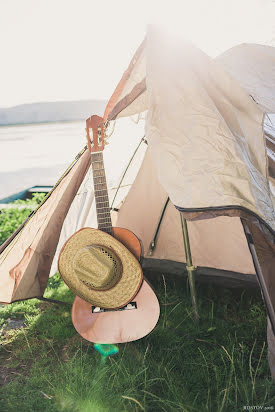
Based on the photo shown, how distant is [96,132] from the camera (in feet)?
7.87

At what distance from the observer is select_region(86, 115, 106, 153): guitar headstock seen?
2.40m

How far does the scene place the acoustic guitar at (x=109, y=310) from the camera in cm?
229

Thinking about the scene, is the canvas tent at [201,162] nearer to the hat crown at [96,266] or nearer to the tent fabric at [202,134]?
the tent fabric at [202,134]

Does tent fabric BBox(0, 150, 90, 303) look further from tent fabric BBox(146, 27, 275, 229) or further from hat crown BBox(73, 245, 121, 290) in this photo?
tent fabric BBox(146, 27, 275, 229)

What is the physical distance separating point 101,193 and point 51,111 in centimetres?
7036

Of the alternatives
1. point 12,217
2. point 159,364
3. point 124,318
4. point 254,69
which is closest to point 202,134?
point 254,69

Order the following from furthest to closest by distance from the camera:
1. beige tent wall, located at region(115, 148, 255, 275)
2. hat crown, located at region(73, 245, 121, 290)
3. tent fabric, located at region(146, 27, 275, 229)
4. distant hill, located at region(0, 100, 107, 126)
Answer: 1. distant hill, located at region(0, 100, 107, 126)
2. beige tent wall, located at region(115, 148, 255, 275)
3. hat crown, located at region(73, 245, 121, 290)
4. tent fabric, located at region(146, 27, 275, 229)

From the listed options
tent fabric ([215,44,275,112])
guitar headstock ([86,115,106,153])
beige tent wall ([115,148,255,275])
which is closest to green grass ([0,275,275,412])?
beige tent wall ([115,148,255,275])

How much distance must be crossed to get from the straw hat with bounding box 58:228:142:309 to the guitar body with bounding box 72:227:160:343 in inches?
3.4

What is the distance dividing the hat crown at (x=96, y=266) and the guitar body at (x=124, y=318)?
7.7 inches

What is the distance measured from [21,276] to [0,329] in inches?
32.7

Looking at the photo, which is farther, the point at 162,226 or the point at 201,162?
the point at 162,226

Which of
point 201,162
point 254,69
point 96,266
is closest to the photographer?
point 201,162

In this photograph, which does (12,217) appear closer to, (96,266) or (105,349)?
(105,349)
